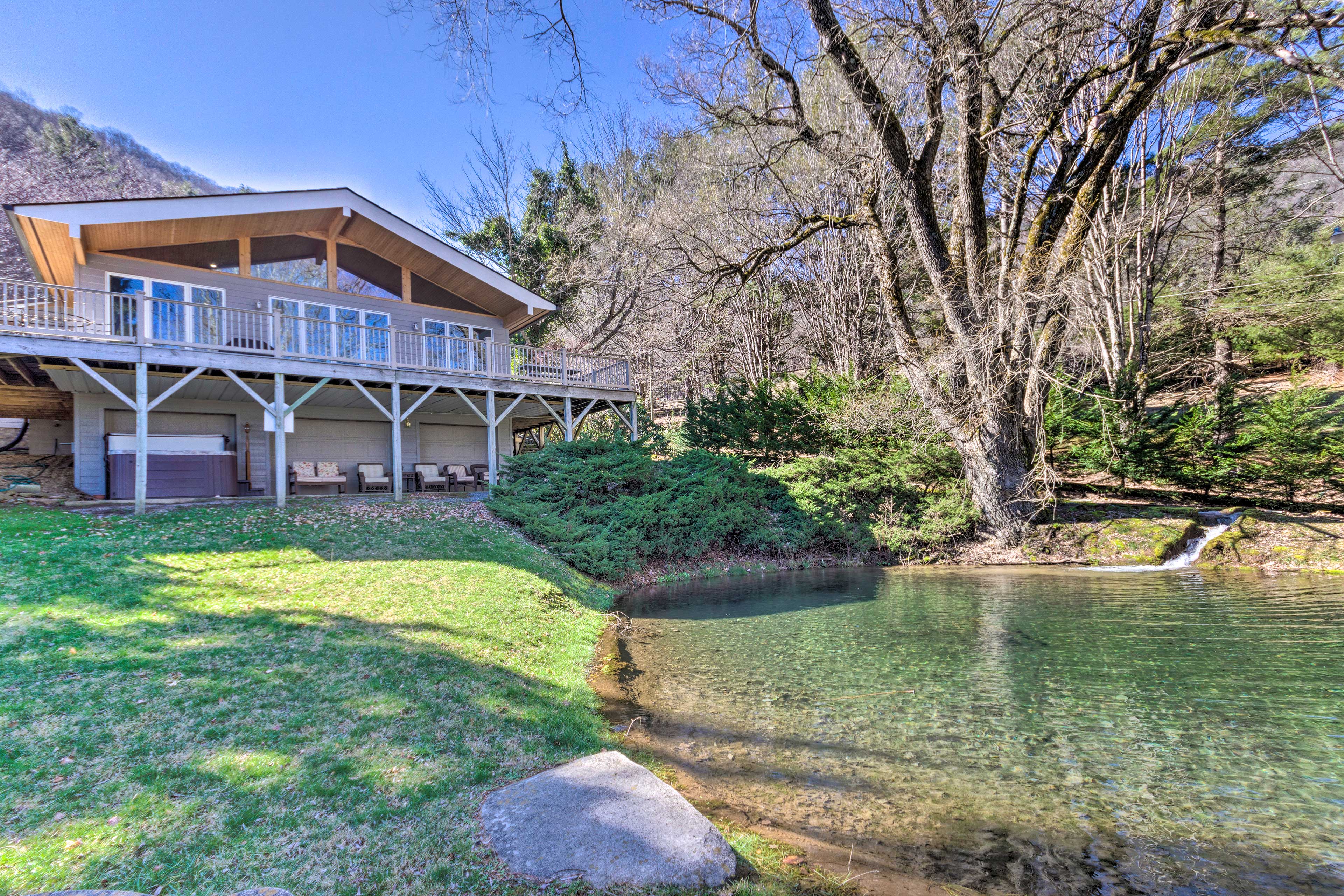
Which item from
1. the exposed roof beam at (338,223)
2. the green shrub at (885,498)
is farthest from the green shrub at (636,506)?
the exposed roof beam at (338,223)

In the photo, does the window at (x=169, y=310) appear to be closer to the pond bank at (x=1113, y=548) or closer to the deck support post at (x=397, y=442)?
the deck support post at (x=397, y=442)

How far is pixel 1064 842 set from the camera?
3.16m

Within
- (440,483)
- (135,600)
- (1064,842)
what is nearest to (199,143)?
(440,483)

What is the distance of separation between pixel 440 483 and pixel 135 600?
10.4 meters

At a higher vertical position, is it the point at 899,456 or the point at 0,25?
the point at 0,25

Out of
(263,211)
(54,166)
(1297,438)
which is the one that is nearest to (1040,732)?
(1297,438)

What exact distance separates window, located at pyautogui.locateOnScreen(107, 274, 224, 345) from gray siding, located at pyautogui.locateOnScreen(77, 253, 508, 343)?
0.50 feet

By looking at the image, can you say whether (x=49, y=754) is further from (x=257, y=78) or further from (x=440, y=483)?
(x=440, y=483)

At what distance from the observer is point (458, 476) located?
53.1 ft

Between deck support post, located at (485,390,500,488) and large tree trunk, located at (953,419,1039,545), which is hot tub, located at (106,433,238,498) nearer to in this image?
deck support post, located at (485,390,500,488)

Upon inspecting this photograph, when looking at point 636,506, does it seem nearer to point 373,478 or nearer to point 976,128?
point 373,478

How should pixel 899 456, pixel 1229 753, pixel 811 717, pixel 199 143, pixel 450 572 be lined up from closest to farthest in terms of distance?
pixel 1229 753 < pixel 811 717 < pixel 450 572 < pixel 899 456 < pixel 199 143

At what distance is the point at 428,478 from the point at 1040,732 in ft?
48.5

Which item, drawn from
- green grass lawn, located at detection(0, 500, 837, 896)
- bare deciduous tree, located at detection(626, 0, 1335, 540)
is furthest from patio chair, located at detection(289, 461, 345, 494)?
bare deciduous tree, located at detection(626, 0, 1335, 540)
